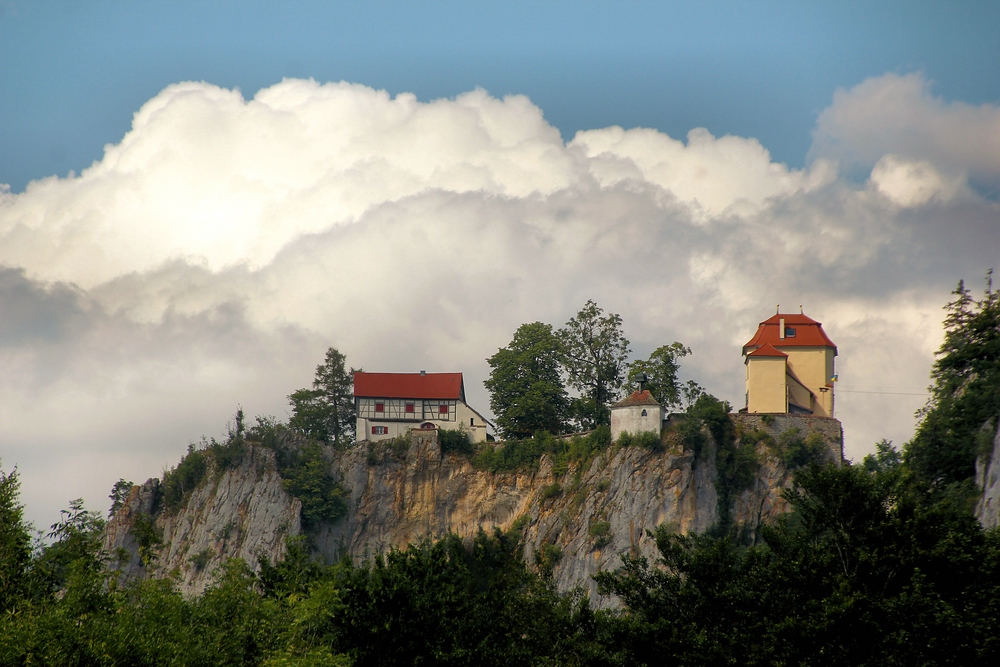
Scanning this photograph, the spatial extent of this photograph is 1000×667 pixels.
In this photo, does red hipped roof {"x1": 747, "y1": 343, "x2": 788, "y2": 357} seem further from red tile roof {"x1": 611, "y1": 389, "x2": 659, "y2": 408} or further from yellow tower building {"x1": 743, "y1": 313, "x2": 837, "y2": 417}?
red tile roof {"x1": 611, "y1": 389, "x2": 659, "y2": 408}

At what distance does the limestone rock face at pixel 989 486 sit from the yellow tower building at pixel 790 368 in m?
26.8

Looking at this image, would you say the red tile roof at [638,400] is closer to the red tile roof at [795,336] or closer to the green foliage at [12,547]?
the red tile roof at [795,336]

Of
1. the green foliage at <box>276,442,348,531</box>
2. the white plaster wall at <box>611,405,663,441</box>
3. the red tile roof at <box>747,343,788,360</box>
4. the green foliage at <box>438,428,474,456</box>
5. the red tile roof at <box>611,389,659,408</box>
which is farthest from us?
the green foliage at <box>438,428,474,456</box>

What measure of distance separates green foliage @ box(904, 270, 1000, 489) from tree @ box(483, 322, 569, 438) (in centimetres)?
2756

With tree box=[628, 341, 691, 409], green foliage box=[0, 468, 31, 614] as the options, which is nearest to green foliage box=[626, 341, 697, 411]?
tree box=[628, 341, 691, 409]

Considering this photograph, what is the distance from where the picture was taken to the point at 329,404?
86.4m

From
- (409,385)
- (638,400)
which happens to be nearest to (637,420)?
(638,400)

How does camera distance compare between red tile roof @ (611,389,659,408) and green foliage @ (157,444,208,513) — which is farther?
green foliage @ (157,444,208,513)

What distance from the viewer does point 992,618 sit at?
33062 mm

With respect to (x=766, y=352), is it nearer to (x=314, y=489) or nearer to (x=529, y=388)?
(x=529, y=388)

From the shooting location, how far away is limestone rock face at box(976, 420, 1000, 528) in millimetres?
43781

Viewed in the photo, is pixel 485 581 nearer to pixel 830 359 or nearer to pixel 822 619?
pixel 822 619

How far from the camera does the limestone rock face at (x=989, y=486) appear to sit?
43.8 metres

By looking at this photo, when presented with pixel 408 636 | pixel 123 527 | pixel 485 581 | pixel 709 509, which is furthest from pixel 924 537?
pixel 123 527
